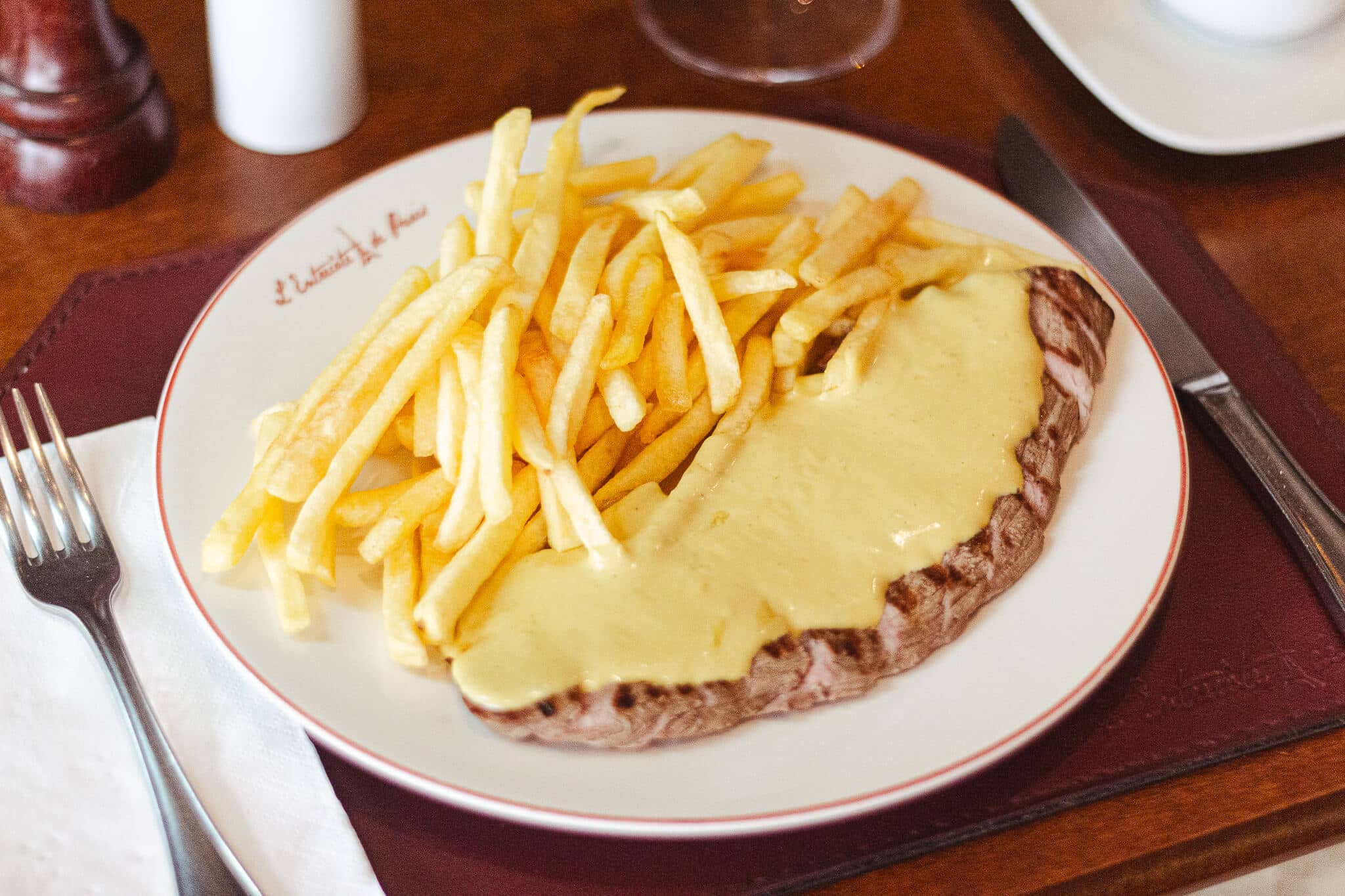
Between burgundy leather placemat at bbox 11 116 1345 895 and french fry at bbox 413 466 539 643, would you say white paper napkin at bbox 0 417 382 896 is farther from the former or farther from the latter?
french fry at bbox 413 466 539 643

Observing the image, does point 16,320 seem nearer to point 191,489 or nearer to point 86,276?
point 86,276

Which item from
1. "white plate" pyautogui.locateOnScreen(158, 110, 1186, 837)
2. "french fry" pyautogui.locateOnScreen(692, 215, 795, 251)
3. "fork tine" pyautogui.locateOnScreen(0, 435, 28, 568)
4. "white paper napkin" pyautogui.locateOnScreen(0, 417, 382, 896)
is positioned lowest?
"white paper napkin" pyautogui.locateOnScreen(0, 417, 382, 896)

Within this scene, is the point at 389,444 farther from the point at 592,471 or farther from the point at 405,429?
the point at 592,471

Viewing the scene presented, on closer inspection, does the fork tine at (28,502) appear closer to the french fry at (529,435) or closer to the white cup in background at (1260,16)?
the french fry at (529,435)

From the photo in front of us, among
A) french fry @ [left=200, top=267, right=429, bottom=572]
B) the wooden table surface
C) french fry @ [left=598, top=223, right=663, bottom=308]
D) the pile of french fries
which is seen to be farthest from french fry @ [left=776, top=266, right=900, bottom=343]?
the wooden table surface

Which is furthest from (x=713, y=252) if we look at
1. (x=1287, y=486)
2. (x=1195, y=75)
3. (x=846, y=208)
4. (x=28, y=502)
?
(x=1195, y=75)

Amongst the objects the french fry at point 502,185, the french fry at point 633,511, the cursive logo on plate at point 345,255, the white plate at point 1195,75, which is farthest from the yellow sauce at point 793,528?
the white plate at point 1195,75
